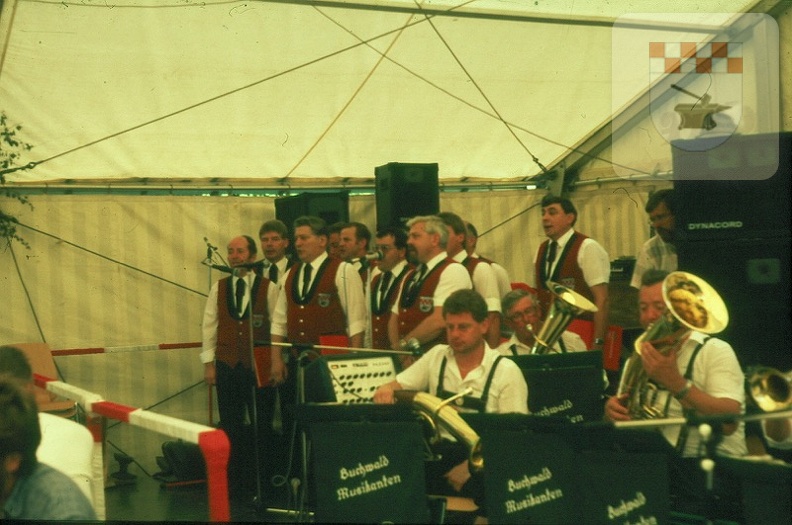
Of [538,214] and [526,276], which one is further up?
[538,214]

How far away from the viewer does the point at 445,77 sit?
9438 millimetres

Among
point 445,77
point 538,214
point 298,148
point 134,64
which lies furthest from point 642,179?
point 134,64

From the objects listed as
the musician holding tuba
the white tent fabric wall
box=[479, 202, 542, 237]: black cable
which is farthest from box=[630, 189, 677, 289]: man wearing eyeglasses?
the white tent fabric wall

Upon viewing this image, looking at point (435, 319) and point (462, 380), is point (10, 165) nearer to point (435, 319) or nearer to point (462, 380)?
point (435, 319)

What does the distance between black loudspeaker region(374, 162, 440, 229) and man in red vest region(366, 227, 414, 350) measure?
32.4 inches

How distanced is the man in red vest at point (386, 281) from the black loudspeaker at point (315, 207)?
114cm

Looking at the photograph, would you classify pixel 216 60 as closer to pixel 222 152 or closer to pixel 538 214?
pixel 222 152

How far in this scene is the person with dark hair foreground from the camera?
9.75 feet

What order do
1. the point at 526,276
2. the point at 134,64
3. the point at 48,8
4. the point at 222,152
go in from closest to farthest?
the point at 48,8, the point at 134,64, the point at 222,152, the point at 526,276

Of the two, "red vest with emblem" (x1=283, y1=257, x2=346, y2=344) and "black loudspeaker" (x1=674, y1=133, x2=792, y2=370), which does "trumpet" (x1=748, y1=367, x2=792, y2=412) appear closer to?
"black loudspeaker" (x1=674, y1=133, x2=792, y2=370)

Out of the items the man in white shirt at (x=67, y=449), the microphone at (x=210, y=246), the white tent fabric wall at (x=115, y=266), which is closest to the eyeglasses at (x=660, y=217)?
the microphone at (x=210, y=246)

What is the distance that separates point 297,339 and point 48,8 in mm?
3219

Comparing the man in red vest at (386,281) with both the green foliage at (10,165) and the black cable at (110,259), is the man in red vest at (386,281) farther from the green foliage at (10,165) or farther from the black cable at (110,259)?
the green foliage at (10,165)

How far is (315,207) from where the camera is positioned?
9.23 meters
